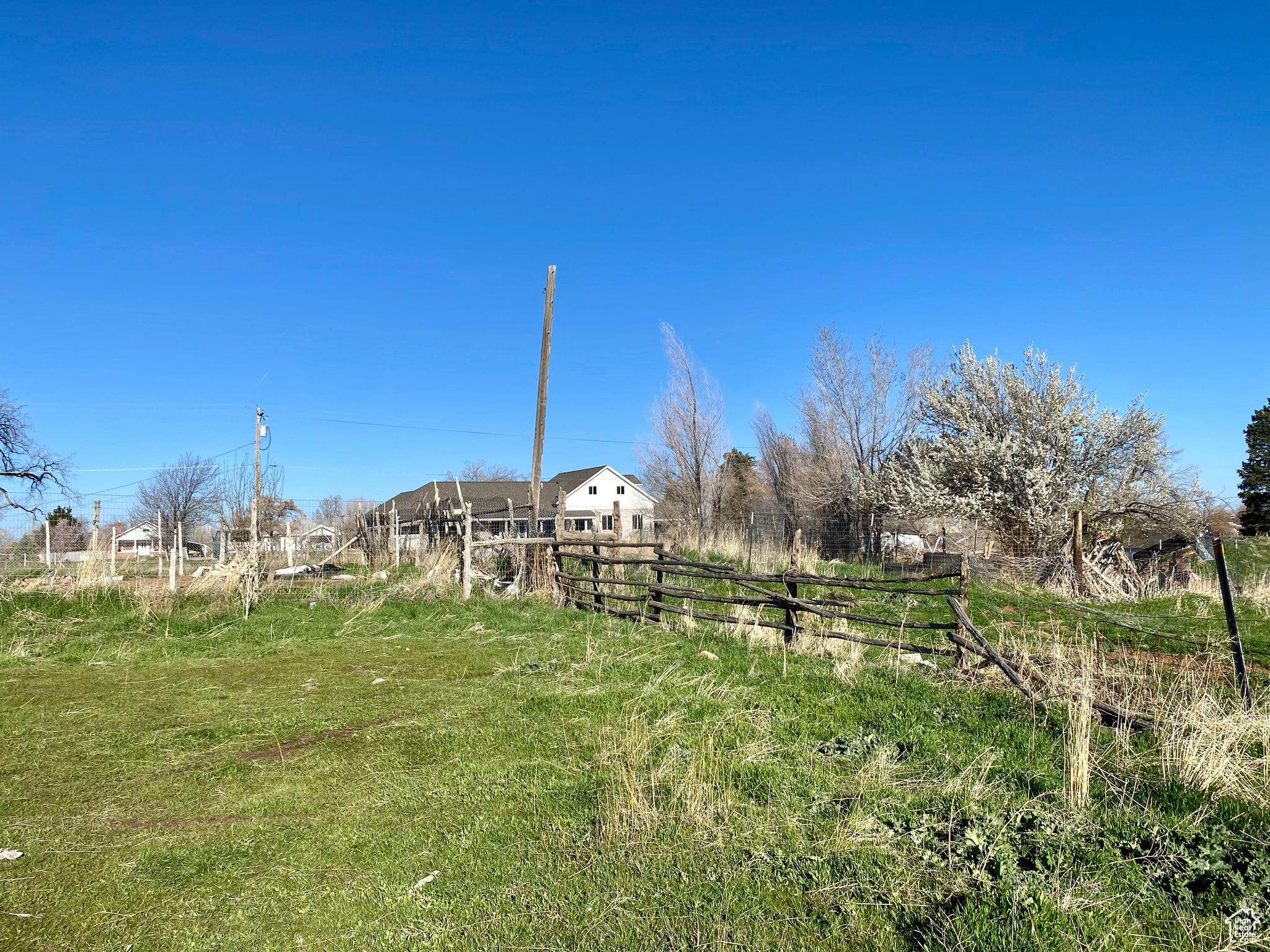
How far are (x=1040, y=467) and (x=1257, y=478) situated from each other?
73.0 feet

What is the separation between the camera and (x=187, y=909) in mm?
3117

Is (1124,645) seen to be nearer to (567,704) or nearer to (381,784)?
(567,704)

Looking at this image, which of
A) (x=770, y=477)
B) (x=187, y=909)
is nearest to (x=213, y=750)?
(x=187, y=909)

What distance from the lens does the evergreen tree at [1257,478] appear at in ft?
109

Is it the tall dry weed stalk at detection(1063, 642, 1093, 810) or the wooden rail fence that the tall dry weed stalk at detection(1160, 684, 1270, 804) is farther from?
the wooden rail fence

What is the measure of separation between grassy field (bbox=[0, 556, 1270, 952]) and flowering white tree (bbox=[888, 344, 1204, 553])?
15338 mm

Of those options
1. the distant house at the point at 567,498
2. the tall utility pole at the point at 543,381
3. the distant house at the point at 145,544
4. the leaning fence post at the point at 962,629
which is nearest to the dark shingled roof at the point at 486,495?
the distant house at the point at 567,498

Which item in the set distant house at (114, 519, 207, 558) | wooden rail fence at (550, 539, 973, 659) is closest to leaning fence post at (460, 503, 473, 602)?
wooden rail fence at (550, 539, 973, 659)

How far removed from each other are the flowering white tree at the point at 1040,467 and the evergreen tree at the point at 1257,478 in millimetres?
18703

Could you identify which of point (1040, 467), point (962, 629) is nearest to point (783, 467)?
point (1040, 467)

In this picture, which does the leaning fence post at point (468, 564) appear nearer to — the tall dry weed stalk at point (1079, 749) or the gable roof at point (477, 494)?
the tall dry weed stalk at point (1079, 749)

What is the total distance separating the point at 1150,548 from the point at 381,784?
66.9 ft

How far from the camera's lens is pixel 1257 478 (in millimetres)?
34031

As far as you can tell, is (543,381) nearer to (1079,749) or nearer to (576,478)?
(1079,749)
